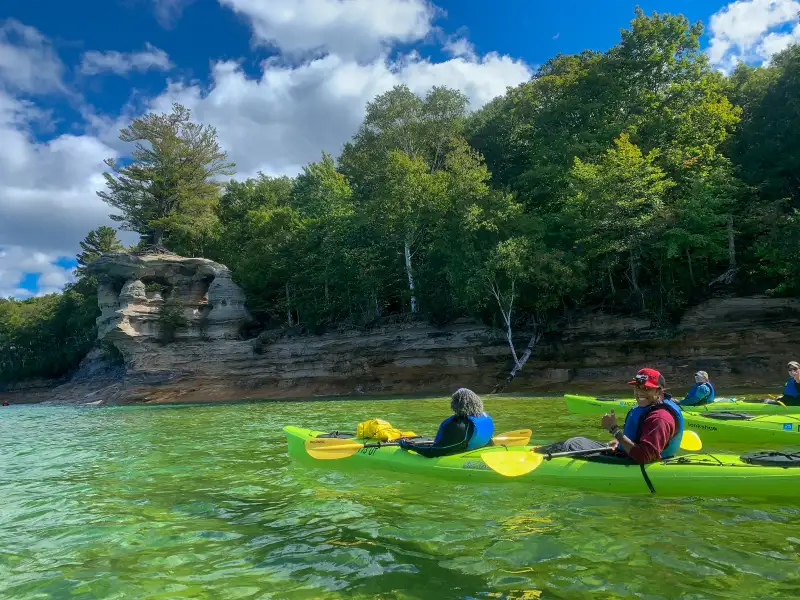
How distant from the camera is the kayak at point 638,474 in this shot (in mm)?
5234

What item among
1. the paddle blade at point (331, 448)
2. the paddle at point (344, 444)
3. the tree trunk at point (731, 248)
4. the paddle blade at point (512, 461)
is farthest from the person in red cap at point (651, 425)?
the tree trunk at point (731, 248)

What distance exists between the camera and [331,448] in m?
7.61

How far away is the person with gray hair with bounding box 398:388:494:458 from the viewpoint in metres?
6.63

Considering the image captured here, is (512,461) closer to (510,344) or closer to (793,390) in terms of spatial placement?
(793,390)

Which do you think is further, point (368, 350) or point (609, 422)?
point (368, 350)

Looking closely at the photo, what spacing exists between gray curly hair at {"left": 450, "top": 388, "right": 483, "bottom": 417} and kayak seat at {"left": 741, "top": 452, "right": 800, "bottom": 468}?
297 centimetres

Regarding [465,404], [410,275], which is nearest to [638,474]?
[465,404]

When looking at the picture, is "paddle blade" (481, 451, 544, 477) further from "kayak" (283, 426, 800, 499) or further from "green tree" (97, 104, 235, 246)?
"green tree" (97, 104, 235, 246)

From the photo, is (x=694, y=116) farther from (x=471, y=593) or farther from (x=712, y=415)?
(x=471, y=593)

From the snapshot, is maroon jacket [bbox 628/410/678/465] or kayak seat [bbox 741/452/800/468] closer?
kayak seat [bbox 741/452/800/468]

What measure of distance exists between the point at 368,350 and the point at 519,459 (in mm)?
23698

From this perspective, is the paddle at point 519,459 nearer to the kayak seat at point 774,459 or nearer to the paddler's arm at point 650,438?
the paddler's arm at point 650,438

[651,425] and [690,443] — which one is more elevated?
[651,425]

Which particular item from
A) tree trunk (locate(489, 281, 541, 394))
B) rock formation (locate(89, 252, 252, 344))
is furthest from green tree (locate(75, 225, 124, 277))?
tree trunk (locate(489, 281, 541, 394))
